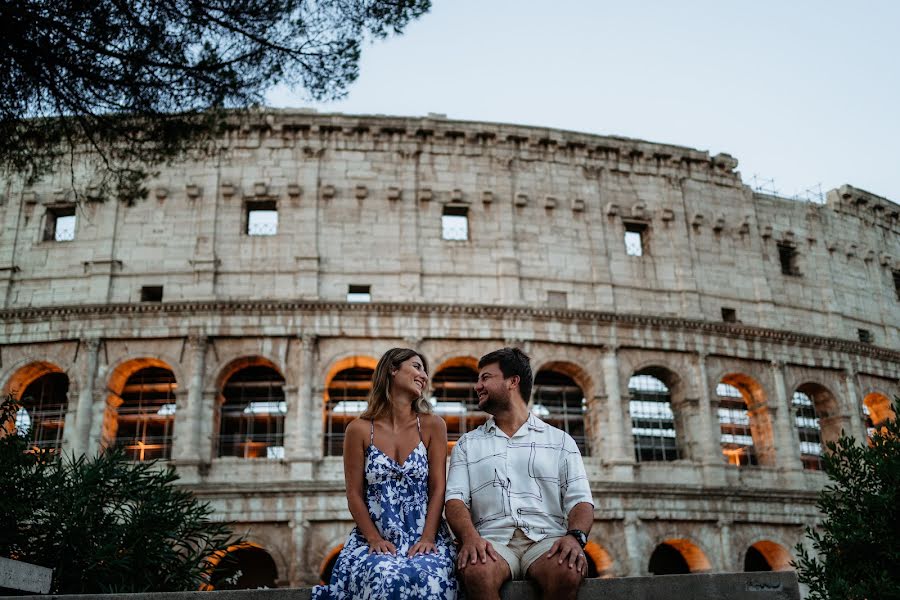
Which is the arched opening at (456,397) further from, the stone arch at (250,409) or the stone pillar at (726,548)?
the stone pillar at (726,548)

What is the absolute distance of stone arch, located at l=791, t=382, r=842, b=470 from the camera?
82.3 feet

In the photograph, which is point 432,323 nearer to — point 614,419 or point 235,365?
point 235,365

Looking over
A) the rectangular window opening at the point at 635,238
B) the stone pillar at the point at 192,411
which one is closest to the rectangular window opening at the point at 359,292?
the stone pillar at the point at 192,411

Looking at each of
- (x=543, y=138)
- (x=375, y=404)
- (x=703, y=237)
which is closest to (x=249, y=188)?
(x=543, y=138)

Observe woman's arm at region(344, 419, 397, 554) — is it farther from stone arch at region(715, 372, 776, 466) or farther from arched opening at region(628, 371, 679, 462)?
stone arch at region(715, 372, 776, 466)

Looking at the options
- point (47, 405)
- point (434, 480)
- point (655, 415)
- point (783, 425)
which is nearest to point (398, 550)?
point (434, 480)

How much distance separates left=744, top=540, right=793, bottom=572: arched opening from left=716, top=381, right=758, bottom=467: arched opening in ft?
7.83

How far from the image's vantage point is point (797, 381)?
977 inches

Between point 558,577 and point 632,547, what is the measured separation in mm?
17456

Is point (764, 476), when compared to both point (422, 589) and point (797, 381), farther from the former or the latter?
point (422, 589)

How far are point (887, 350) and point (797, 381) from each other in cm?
401

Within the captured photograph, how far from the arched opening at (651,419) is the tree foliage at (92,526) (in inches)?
559

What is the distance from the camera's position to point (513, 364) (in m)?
5.59

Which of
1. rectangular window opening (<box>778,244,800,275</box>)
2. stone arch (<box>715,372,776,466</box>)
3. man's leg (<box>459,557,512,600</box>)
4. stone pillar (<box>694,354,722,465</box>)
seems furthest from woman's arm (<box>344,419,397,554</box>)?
rectangular window opening (<box>778,244,800,275</box>)
